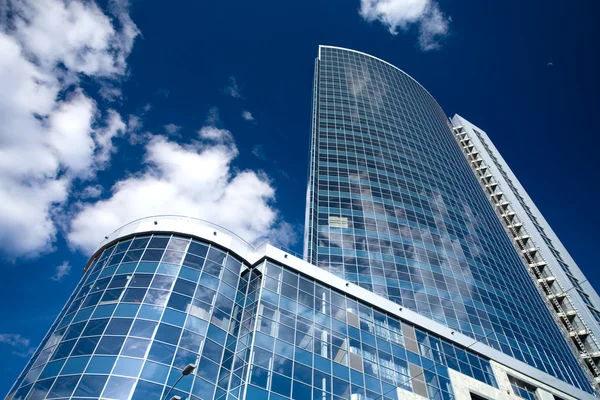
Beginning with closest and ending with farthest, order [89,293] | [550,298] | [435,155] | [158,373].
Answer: [158,373] → [89,293] → [550,298] → [435,155]

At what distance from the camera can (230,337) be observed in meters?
28.9

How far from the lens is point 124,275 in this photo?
29.7 metres

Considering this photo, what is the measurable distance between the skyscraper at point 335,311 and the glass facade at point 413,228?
299 mm

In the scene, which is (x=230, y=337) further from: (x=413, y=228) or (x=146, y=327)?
(x=413, y=228)

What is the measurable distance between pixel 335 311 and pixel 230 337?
9369 mm

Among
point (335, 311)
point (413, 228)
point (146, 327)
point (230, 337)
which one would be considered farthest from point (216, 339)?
point (413, 228)

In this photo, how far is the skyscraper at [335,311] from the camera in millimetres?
25422

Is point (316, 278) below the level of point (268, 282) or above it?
above

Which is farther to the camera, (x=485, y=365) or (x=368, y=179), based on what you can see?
(x=368, y=179)

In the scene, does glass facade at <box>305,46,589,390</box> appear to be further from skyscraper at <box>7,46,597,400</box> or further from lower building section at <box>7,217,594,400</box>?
lower building section at <box>7,217,594,400</box>

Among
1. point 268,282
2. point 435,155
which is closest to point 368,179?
point 435,155

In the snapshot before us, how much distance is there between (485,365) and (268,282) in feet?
72.1

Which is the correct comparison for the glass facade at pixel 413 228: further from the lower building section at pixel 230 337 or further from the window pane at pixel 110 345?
the window pane at pixel 110 345

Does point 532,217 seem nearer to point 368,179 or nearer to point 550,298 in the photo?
point 550,298
